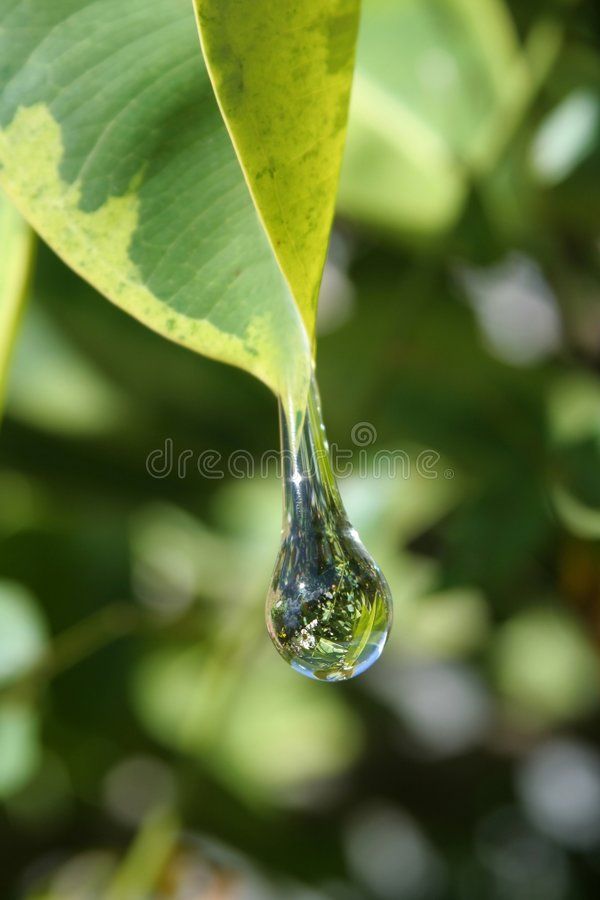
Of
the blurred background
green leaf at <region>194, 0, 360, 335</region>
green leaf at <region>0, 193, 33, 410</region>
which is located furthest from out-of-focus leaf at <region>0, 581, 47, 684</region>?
green leaf at <region>194, 0, 360, 335</region>

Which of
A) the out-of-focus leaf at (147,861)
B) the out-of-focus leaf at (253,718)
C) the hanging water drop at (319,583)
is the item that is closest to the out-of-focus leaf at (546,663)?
the out-of-focus leaf at (253,718)

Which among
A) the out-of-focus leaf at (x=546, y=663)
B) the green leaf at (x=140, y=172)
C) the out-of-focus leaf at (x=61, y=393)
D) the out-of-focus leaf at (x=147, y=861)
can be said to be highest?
the green leaf at (x=140, y=172)

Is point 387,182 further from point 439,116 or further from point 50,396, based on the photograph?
point 50,396

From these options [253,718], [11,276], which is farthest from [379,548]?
[11,276]

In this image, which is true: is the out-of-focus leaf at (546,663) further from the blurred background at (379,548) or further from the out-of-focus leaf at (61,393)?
the out-of-focus leaf at (61,393)

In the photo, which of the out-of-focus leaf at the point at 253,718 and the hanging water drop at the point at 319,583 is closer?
the hanging water drop at the point at 319,583

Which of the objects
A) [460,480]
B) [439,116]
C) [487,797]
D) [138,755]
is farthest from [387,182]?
[487,797]
